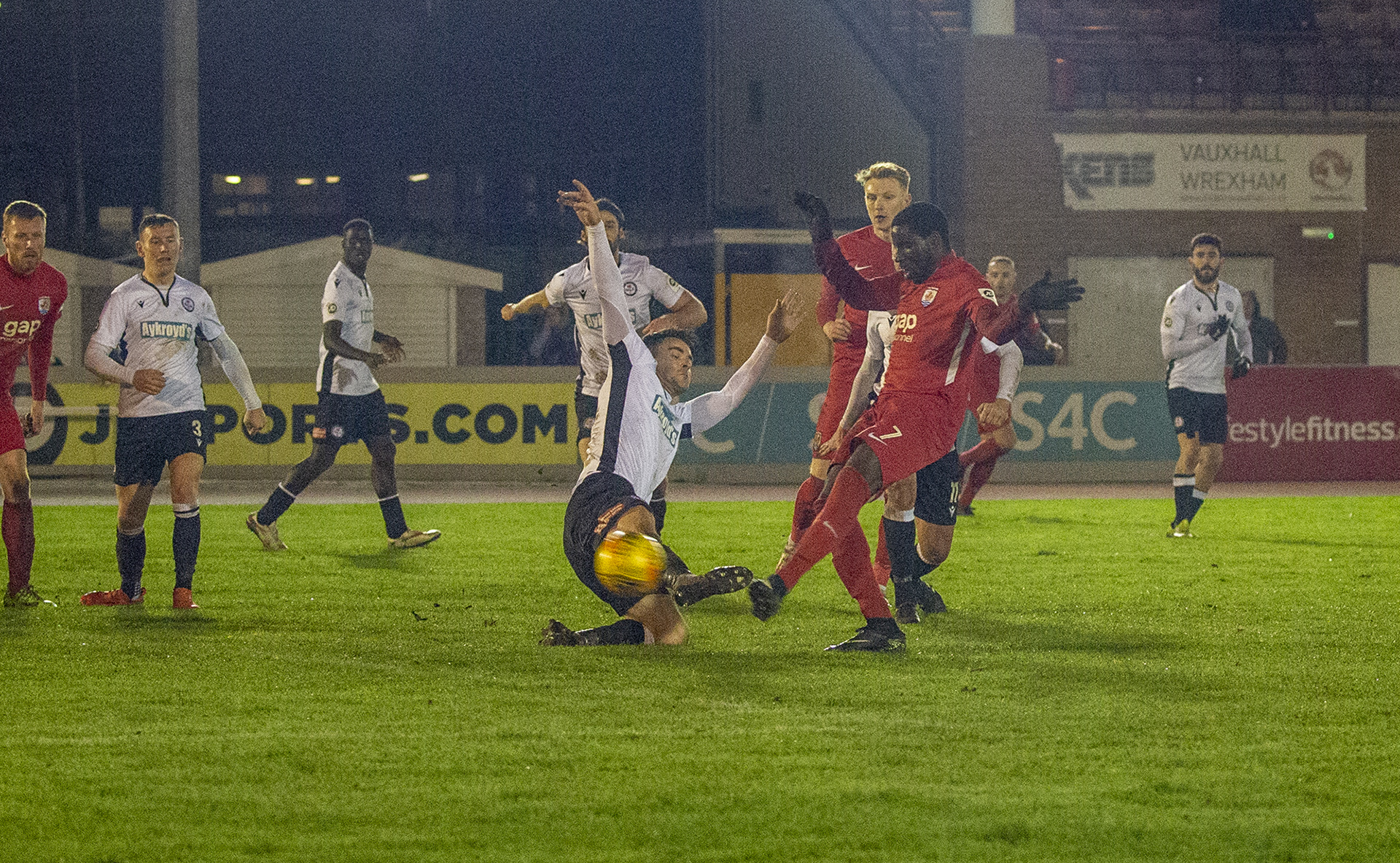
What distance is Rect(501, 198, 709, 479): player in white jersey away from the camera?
9992mm

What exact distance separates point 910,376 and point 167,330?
386 centimetres

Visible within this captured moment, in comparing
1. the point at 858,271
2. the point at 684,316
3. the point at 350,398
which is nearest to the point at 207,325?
the point at 684,316

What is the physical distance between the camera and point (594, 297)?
10.3 m

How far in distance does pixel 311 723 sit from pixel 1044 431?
1426 centimetres

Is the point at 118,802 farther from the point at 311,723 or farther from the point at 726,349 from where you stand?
the point at 726,349

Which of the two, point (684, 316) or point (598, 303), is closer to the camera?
point (684, 316)

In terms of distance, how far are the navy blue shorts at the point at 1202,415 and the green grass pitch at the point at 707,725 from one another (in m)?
2.79

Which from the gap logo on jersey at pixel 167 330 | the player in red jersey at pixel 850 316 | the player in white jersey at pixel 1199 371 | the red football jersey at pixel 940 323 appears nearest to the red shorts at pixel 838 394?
the player in red jersey at pixel 850 316

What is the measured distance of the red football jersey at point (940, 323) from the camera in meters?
7.35

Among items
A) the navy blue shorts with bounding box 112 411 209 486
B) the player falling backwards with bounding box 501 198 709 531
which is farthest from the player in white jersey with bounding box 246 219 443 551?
the navy blue shorts with bounding box 112 411 209 486

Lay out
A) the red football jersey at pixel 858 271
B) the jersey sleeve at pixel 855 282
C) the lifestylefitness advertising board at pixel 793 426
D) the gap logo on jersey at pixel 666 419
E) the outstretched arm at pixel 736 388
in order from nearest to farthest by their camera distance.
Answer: the gap logo on jersey at pixel 666 419, the jersey sleeve at pixel 855 282, the outstretched arm at pixel 736 388, the red football jersey at pixel 858 271, the lifestylefitness advertising board at pixel 793 426

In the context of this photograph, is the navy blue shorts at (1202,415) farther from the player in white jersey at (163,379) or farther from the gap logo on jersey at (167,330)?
the gap logo on jersey at (167,330)

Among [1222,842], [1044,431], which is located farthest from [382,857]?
[1044,431]

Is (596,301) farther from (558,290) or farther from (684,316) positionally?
(684,316)
